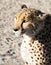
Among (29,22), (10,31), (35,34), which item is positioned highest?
(29,22)

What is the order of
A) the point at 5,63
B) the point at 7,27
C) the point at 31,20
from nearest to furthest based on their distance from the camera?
the point at 31,20 → the point at 5,63 → the point at 7,27

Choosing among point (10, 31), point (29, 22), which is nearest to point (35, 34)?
point (29, 22)

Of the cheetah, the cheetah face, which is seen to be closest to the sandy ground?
the cheetah

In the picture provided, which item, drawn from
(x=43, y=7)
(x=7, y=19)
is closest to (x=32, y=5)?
(x=43, y=7)

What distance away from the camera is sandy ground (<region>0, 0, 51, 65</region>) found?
153 inches

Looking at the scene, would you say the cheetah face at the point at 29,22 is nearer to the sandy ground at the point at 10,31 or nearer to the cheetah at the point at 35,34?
the cheetah at the point at 35,34

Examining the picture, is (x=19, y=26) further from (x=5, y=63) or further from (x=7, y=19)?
(x=7, y=19)

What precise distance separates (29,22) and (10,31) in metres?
1.35

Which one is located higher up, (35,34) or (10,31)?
(35,34)

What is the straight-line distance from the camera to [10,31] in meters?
4.43

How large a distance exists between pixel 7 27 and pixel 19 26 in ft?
4.71

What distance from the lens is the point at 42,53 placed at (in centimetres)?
323

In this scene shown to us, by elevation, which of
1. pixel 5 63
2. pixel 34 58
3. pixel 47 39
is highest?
pixel 47 39

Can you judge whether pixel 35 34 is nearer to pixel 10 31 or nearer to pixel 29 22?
pixel 29 22
